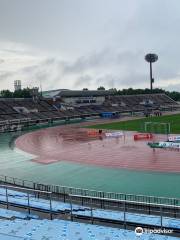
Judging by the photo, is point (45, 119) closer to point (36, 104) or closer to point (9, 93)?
point (36, 104)

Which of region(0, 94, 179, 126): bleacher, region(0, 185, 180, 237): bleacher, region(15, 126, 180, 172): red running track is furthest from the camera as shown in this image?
region(0, 94, 179, 126): bleacher

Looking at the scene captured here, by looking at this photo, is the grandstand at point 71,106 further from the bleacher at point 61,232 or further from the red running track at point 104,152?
the bleacher at point 61,232

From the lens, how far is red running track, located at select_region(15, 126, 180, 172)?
110 ft

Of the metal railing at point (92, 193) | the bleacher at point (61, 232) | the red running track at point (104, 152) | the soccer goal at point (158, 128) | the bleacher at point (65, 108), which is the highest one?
the bleacher at point (65, 108)

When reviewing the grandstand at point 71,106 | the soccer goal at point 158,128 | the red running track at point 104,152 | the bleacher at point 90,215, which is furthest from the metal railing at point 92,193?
the grandstand at point 71,106

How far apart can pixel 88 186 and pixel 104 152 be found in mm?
14694

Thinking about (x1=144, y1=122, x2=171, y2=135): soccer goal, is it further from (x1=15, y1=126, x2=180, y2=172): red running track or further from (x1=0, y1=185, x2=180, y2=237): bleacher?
(x1=0, y1=185, x2=180, y2=237): bleacher

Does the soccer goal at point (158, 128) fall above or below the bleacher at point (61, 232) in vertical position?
above

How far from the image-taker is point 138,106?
122m

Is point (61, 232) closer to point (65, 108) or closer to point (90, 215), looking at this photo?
point (90, 215)

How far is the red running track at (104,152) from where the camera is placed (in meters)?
33.6

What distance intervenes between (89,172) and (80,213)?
16.1 meters

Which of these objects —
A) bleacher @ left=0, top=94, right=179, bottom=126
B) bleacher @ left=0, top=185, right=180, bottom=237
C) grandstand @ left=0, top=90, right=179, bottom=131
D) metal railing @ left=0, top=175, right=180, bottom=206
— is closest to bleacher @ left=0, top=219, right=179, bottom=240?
bleacher @ left=0, top=185, right=180, bottom=237

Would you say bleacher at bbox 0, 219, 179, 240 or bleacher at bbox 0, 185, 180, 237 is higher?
bleacher at bbox 0, 219, 179, 240
